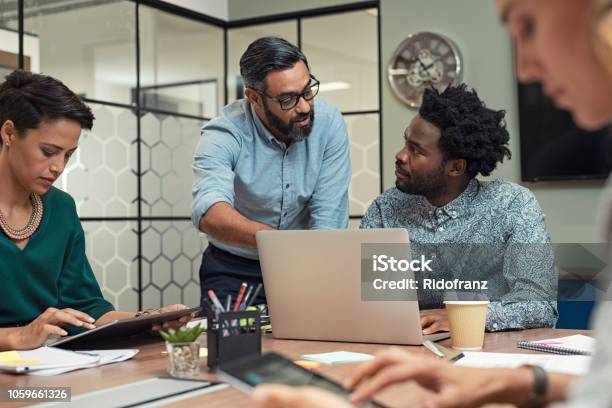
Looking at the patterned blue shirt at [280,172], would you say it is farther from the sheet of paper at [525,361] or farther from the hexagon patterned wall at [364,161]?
the hexagon patterned wall at [364,161]

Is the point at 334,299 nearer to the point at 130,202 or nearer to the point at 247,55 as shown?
the point at 247,55

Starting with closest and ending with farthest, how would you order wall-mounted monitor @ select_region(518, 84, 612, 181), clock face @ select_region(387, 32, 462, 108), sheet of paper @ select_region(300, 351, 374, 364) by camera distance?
1. sheet of paper @ select_region(300, 351, 374, 364)
2. wall-mounted monitor @ select_region(518, 84, 612, 181)
3. clock face @ select_region(387, 32, 462, 108)

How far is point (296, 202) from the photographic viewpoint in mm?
2502

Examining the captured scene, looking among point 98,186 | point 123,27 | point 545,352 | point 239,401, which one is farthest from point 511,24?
point 123,27

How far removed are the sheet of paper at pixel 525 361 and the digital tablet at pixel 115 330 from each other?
63 centimetres

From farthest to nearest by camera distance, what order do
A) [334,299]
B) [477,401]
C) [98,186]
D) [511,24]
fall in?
[98,186] → [334,299] → [477,401] → [511,24]

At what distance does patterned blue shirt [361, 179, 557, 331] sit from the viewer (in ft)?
6.23

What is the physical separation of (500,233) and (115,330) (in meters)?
1.13

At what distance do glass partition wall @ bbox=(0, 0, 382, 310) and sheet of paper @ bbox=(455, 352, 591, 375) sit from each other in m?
3.14

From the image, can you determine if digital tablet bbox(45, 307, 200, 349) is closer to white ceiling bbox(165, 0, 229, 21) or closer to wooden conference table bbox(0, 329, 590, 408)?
wooden conference table bbox(0, 329, 590, 408)

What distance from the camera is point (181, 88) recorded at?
4973 mm

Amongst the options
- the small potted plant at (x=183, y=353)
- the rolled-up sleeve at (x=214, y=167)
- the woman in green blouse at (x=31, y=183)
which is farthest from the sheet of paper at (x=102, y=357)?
the rolled-up sleeve at (x=214, y=167)

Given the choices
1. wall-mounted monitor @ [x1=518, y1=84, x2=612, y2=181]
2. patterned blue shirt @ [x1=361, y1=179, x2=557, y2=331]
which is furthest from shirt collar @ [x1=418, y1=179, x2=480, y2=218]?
wall-mounted monitor @ [x1=518, y1=84, x2=612, y2=181]

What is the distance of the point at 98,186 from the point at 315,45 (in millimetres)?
1677
